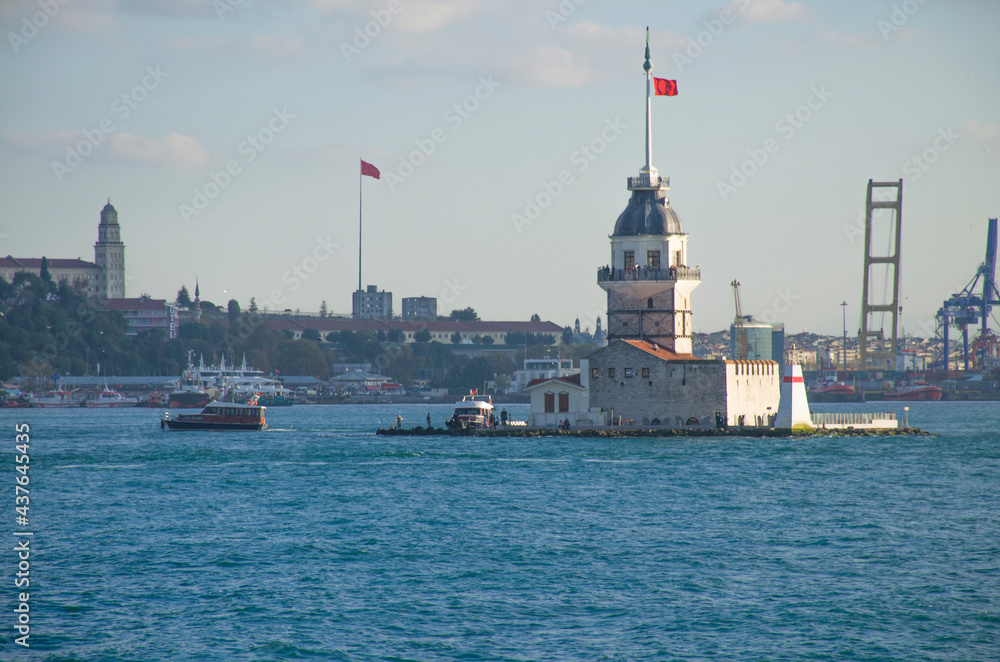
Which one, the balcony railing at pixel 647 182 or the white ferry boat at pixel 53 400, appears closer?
the balcony railing at pixel 647 182

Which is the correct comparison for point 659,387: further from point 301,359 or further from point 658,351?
point 301,359

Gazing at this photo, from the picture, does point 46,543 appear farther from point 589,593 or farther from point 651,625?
point 651,625

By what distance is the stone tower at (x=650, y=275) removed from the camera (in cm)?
6550

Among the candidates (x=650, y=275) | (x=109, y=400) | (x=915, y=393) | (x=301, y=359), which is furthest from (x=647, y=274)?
(x=301, y=359)

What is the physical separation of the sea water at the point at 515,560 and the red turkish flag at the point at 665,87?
857 inches

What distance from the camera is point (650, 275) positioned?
65.3 m

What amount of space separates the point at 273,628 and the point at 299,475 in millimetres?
26177

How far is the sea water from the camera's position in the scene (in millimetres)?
22453

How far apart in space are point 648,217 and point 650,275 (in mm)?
3448

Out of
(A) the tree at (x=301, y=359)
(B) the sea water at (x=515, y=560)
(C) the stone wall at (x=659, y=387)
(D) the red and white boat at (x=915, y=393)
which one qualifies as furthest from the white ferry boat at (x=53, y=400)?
(D) the red and white boat at (x=915, y=393)

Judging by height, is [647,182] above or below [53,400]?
above

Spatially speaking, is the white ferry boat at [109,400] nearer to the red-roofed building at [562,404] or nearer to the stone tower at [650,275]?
the red-roofed building at [562,404]

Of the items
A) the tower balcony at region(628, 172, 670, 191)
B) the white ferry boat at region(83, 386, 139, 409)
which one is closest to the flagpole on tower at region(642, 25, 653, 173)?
the tower balcony at region(628, 172, 670, 191)

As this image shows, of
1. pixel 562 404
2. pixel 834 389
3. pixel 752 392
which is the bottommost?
pixel 834 389
